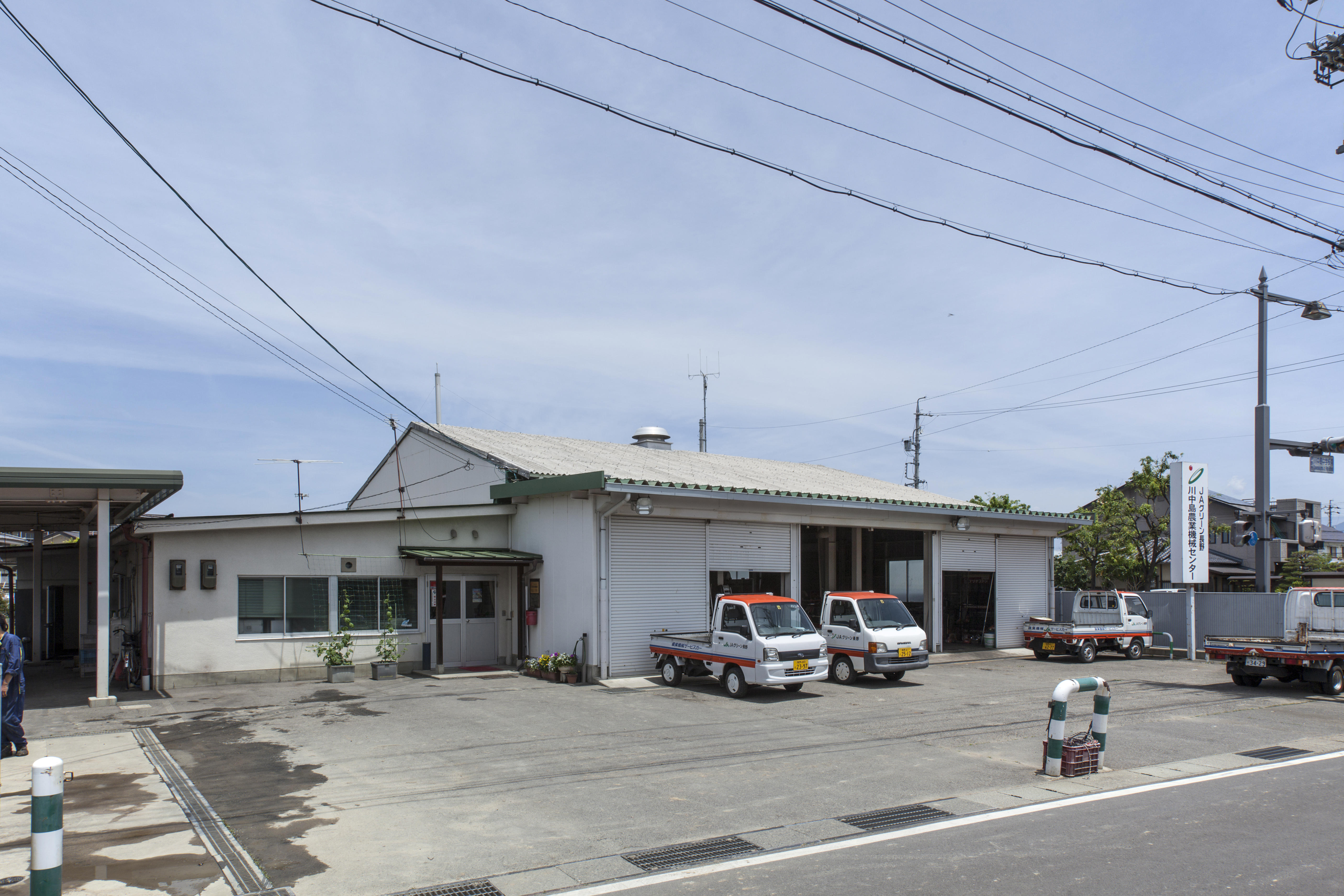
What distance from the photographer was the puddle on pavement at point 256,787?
6895 mm

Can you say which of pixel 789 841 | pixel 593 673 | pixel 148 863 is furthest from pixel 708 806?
pixel 593 673

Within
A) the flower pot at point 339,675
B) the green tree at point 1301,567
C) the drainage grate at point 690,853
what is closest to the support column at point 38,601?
the flower pot at point 339,675

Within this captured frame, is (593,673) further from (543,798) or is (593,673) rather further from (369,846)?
(369,846)

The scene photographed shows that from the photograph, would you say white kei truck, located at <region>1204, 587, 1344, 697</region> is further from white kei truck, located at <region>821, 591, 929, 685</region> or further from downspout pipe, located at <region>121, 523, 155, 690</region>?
downspout pipe, located at <region>121, 523, 155, 690</region>

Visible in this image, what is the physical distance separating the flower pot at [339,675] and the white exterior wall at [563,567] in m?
3.77

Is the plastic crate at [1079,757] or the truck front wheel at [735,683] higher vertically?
the plastic crate at [1079,757]

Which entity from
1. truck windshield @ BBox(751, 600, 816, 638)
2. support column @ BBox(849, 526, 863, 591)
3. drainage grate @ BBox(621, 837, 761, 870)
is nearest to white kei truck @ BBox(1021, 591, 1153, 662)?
support column @ BBox(849, 526, 863, 591)

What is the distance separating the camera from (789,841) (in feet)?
23.8

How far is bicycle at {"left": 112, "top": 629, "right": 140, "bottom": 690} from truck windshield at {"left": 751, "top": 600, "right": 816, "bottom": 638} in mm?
11907

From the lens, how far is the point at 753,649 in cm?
1562

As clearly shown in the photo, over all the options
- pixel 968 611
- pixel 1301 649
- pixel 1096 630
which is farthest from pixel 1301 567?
pixel 1301 649

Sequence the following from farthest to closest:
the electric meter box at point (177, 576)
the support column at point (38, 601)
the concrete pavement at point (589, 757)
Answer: the support column at point (38, 601) < the electric meter box at point (177, 576) < the concrete pavement at point (589, 757)

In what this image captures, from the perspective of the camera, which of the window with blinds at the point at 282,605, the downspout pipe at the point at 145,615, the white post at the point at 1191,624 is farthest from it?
the white post at the point at 1191,624

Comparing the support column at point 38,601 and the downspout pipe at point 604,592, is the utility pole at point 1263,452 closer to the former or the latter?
the downspout pipe at point 604,592
